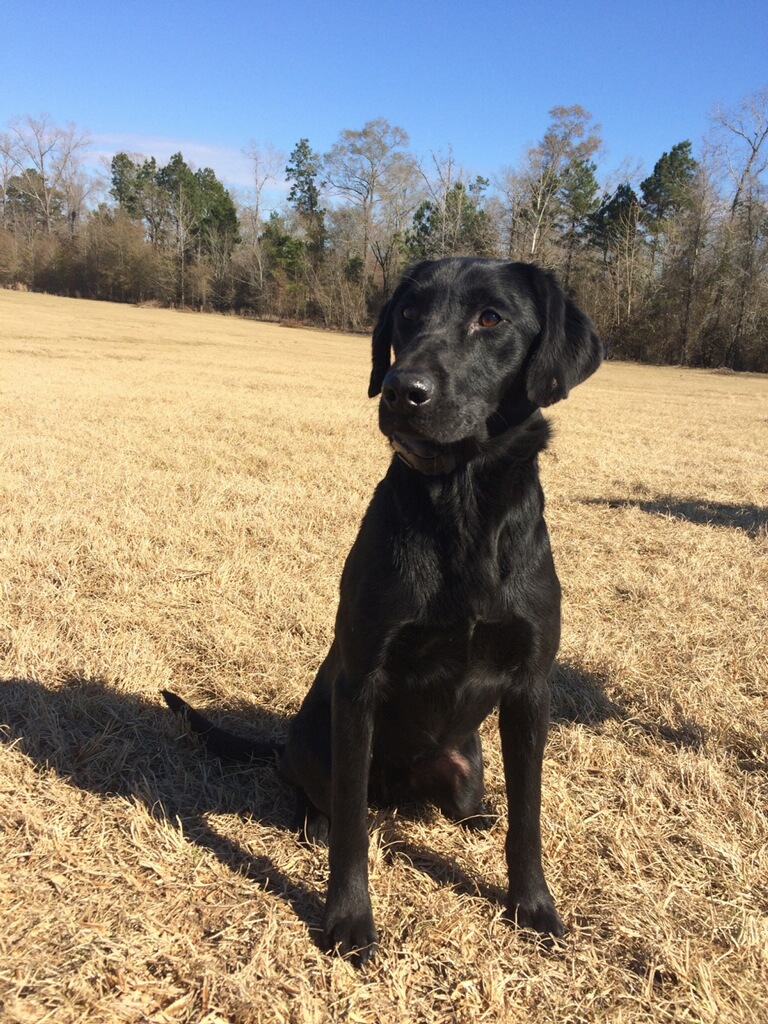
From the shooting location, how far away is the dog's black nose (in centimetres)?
177

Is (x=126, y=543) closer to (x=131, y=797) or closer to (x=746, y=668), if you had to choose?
(x=131, y=797)

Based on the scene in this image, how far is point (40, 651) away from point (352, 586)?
6.07 ft

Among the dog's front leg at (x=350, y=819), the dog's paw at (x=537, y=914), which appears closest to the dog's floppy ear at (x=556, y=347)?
the dog's front leg at (x=350, y=819)

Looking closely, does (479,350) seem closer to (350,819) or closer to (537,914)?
(350,819)

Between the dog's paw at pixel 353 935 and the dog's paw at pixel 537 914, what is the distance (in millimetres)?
371

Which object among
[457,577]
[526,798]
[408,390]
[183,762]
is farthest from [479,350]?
[183,762]

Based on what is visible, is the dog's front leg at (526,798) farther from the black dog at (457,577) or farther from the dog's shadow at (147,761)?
the dog's shadow at (147,761)

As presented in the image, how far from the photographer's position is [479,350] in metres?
2.00

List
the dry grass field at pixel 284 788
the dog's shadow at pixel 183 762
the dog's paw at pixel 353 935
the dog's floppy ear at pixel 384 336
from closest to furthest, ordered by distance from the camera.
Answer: the dry grass field at pixel 284 788, the dog's paw at pixel 353 935, the dog's shadow at pixel 183 762, the dog's floppy ear at pixel 384 336

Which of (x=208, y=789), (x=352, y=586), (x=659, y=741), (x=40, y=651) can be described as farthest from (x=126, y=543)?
(x=659, y=741)

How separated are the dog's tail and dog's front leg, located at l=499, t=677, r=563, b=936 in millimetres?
904

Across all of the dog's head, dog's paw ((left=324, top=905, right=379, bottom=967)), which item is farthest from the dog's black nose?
dog's paw ((left=324, top=905, right=379, bottom=967))

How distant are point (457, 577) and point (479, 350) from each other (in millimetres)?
637

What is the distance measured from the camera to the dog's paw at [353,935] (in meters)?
1.79
